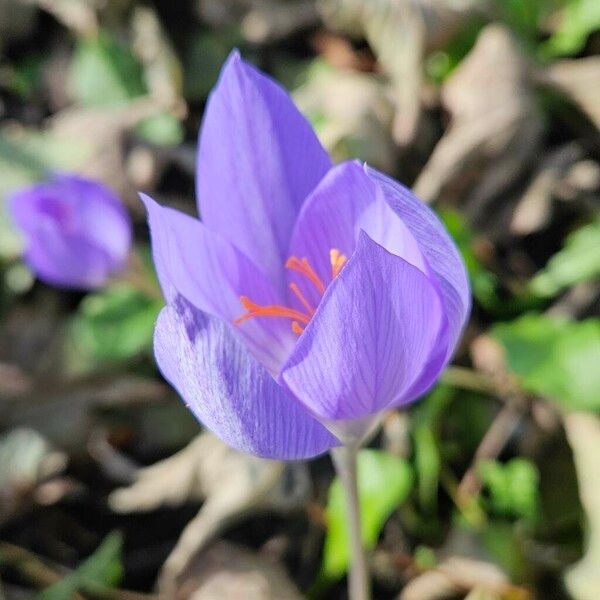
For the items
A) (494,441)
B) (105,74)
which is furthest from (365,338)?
(105,74)

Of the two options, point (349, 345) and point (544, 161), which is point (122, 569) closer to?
point (349, 345)

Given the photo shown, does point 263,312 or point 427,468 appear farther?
point 427,468

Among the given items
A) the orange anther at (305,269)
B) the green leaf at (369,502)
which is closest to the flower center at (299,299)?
the orange anther at (305,269)

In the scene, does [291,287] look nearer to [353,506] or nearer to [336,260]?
[336,260]

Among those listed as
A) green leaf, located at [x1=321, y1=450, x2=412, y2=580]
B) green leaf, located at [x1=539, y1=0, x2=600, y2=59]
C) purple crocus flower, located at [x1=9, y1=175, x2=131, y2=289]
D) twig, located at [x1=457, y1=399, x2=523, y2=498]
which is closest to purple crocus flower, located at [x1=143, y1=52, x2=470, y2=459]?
green leaf, located at [x1=321, y1=450, x2=412, y2=580]

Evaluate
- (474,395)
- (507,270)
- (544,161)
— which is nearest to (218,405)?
(474,395)

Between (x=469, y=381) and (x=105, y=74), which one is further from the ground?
(x=105, y=74)

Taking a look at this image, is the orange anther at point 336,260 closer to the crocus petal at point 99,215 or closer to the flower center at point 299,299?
the flower center at point 299,299
